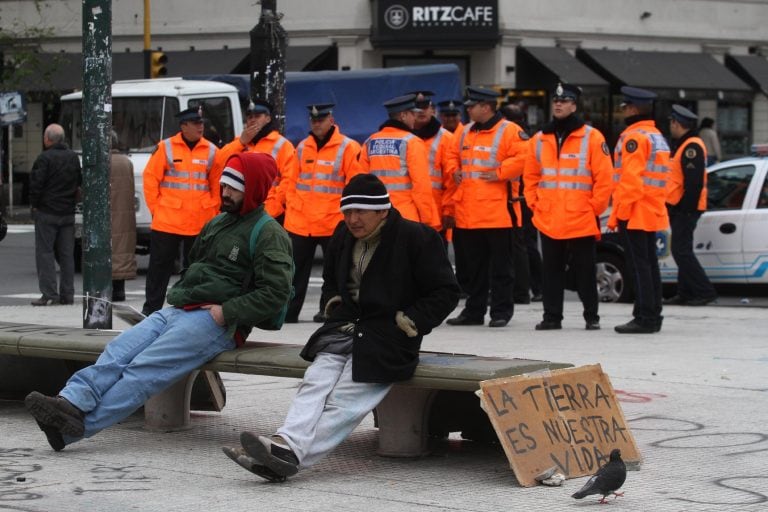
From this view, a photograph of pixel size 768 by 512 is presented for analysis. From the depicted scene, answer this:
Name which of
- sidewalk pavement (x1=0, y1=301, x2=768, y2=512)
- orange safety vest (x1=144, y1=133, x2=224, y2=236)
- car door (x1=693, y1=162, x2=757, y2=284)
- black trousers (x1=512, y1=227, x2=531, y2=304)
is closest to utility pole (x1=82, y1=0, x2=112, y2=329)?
sidewalk pavement (x1=0, y1=301, x2=768, y2=512)

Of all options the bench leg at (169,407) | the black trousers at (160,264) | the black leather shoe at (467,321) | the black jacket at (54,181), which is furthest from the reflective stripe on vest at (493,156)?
the bench leg at (169,407)

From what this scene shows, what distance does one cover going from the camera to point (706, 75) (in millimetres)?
37750

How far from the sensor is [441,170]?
13367 mm

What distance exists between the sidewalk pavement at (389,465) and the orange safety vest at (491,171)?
2.69m

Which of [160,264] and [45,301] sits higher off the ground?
[160,264]

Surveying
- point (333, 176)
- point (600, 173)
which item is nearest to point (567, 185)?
point (600, 173)

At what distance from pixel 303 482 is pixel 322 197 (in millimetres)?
6203

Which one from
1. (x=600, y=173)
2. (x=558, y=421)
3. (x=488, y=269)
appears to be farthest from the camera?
(x=488, y=269)

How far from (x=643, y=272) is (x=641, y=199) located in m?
0.58

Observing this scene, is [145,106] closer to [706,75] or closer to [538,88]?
[538,88]

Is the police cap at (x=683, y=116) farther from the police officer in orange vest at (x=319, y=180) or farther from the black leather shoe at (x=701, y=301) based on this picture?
the police officer in orange vest at (x=319, y=180)

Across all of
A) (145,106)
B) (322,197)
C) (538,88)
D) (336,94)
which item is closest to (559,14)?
(538,88)

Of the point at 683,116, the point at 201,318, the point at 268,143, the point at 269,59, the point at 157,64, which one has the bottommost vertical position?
the point at 201,318

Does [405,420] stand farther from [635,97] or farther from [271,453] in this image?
[635,97]
